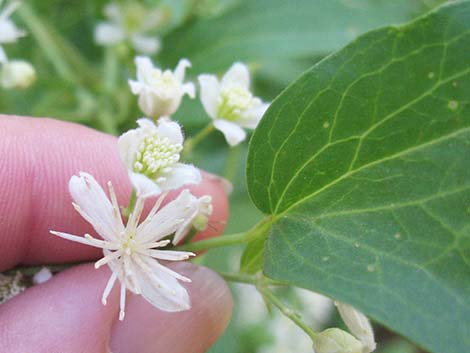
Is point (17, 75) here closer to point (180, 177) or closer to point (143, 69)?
point (143, 69)

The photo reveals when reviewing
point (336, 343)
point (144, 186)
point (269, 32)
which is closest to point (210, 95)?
point (144, 186)

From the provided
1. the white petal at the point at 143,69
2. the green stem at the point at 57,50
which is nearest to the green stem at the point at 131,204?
the white petal at the point at 143,69

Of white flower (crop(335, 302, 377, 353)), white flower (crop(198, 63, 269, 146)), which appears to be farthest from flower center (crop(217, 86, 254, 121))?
white flower (crop(335, 302, 377, 353))

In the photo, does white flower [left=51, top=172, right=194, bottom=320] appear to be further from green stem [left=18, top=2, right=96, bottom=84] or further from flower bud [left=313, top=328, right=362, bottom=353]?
green stem [left=18, top=2, right=96, bottom=84]

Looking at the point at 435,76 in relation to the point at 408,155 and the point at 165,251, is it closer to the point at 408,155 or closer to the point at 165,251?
the point at 408,155

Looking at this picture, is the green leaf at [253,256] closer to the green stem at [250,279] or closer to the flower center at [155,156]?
the green stem at [250,279]

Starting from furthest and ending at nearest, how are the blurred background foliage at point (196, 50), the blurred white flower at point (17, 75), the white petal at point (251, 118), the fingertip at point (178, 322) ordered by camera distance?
the blurred background foliage at point (196, 50) < the blurred white flower at point (17, 75) < the white petal at point (251, 118) < the fingertip at point (178, 322)
